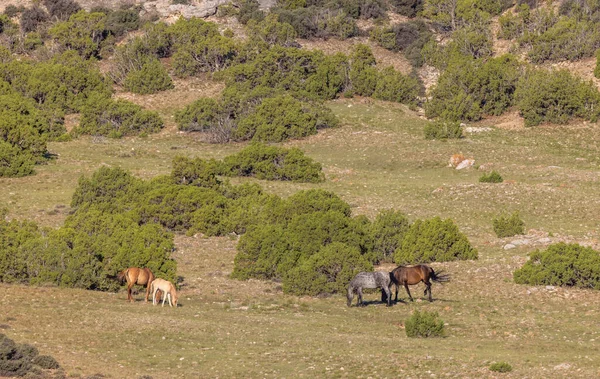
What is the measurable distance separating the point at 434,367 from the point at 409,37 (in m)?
76.6

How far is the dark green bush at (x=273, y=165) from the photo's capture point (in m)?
67.0

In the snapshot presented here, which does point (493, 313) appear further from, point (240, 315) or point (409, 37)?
point (409, 37)

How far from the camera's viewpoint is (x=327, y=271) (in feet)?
144

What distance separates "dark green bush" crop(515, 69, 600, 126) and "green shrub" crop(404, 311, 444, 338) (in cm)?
4570

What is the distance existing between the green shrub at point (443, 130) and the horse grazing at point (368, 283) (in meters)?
36.0

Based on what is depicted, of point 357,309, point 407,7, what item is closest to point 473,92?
point 407,7

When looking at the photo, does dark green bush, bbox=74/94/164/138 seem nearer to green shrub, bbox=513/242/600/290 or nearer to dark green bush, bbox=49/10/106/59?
dark green bush, bbox=49/10/106/59

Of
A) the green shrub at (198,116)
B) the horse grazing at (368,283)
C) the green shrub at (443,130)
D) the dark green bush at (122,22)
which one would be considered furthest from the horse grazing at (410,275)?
the dark green bush at (122,22)

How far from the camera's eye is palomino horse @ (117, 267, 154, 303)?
3931cm

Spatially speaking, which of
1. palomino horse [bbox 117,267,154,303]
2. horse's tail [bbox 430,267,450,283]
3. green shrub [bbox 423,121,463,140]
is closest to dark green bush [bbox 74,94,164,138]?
green shrub [bbox 423,121,463,140]

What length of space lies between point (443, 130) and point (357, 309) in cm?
3703

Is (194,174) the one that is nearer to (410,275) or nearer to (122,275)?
(122,275)

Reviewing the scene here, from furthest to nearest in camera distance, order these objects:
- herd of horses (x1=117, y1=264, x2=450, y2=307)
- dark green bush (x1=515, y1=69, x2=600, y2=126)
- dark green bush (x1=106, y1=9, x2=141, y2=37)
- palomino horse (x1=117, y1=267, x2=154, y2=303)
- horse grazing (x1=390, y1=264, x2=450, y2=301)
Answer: dark green bush (x1=106, y1=9, x2=141, y2=37) → dark green bush (x1=515, y1=69, x2=600, y2=126) → horse grazing (x1=390, y1=264, x2=450, y2=301) → herd of horses (x1=117, y1=264, x2=450, y2=307) → palomino horse (x1=117, y1=267, x2=154, y2=303)

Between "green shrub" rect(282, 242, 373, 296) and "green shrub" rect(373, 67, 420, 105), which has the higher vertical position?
"green shrub" rect(373, 67, 420, 105)
